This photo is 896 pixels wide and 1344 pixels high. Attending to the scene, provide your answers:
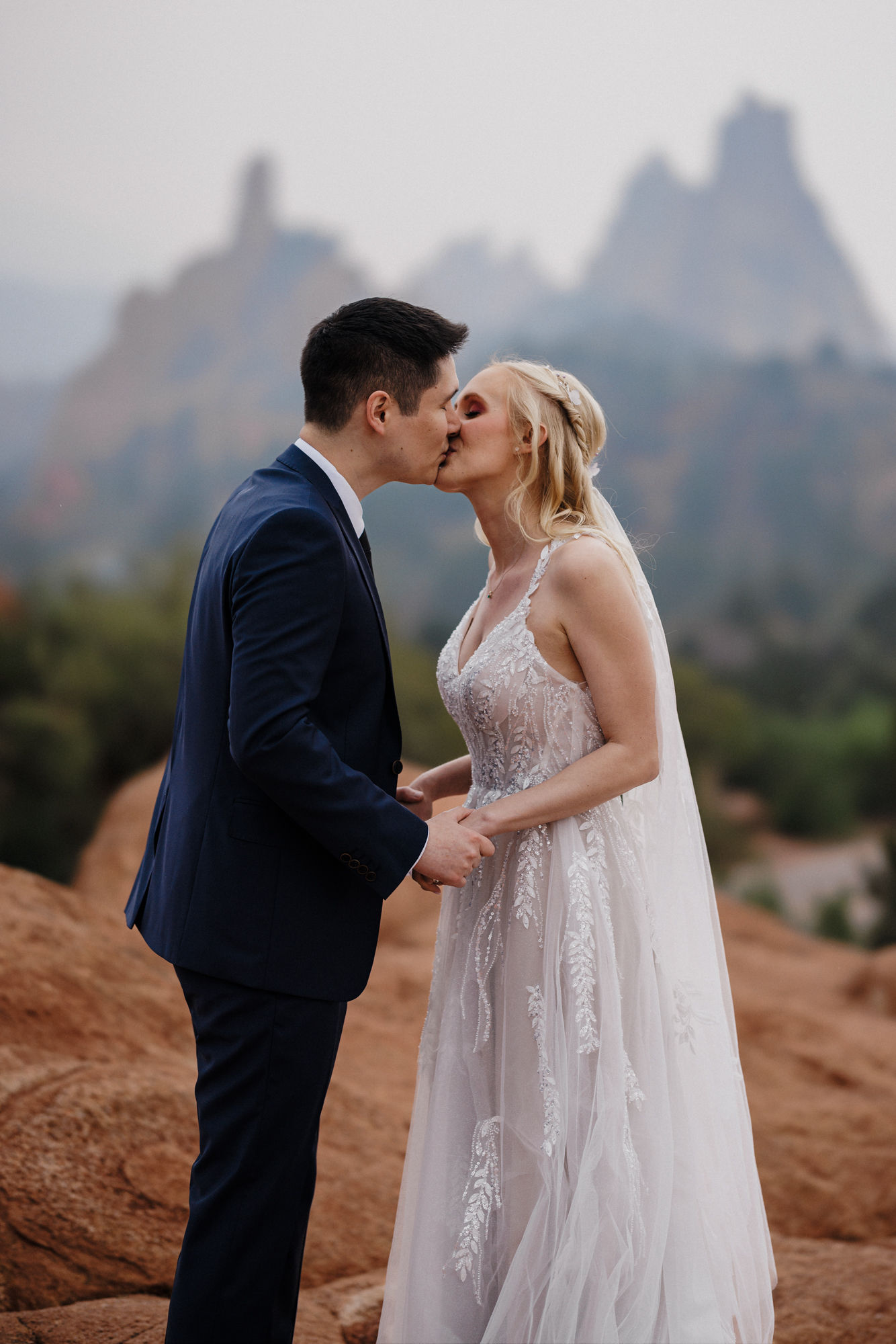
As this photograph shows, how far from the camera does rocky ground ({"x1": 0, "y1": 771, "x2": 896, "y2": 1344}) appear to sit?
2586 mm

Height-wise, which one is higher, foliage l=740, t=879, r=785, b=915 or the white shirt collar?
the white shirt collar

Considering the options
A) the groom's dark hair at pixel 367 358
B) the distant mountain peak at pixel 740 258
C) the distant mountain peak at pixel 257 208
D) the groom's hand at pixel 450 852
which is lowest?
the groom's hand at pixel 450 852

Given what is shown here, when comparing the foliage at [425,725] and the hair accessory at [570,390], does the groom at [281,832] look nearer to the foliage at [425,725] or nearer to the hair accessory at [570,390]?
the hair accessory at [570,390]

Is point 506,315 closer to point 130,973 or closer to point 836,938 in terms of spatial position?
point 836,938

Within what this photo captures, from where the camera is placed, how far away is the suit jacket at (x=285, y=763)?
171 centimetres

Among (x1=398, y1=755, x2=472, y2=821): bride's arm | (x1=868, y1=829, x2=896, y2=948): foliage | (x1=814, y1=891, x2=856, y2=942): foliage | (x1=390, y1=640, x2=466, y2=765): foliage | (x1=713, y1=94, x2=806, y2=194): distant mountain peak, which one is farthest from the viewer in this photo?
(x1=713, y1=94, x2=806, y2=194): distant mountain peak

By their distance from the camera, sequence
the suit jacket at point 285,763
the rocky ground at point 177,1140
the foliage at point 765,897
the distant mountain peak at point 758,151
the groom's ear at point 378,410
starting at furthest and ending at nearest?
the distant mountain peak at point 758,151, the foliage at point 765,897, the rocky ground at point 177,1140, the groom's ear at point 378,410, the suit jacket at point 285,763

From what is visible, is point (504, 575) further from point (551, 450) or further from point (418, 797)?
point (418, 797)

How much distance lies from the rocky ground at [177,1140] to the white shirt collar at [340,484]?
1819 mm

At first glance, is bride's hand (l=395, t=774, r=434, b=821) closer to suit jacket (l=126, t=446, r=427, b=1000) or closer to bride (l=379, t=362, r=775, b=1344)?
bride (l=379, t=362, r=775, b=1344)

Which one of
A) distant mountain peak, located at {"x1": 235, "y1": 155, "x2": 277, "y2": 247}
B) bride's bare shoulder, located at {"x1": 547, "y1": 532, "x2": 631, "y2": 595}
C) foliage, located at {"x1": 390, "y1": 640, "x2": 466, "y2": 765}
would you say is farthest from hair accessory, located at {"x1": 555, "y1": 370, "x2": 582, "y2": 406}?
distant mountain peak, located at {"x1": 235, "y1": 155, "x2": 277, "y2": 247}

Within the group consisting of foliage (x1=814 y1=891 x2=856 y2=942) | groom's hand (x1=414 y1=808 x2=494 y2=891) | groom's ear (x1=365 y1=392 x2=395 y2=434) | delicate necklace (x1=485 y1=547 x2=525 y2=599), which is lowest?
foliage (x1=814 y1=891 x2=856 y2=942)

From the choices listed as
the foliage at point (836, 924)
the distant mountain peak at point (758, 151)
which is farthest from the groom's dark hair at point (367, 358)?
the distant mountain peak at point (758, 151)

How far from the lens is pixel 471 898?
7.21ft
